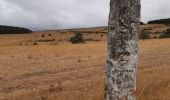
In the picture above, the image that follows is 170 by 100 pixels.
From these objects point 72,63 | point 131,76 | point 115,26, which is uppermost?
point 115,26

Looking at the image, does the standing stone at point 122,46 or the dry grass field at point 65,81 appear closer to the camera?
the standing stone at point 122,46

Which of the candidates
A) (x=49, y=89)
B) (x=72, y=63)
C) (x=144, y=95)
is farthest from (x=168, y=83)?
(x=72, y=63)

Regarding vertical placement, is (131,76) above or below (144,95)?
above

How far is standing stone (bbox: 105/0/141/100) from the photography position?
6898mm

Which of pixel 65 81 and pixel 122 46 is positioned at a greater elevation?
pixel 122 46

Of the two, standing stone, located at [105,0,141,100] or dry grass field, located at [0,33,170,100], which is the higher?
standing stone, located at [105,0,141,100]

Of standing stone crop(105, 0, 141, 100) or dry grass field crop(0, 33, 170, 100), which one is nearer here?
standing stone crop(105, 0, 141, 100)

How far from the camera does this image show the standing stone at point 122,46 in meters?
6.90

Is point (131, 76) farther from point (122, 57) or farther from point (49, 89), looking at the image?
point (49, 89)

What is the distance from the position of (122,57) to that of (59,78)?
9412mm

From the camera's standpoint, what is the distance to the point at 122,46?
6.91m

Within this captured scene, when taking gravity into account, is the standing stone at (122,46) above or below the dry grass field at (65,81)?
above

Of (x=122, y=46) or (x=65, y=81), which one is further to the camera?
(x=65, y=81)

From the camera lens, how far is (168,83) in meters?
12.9
